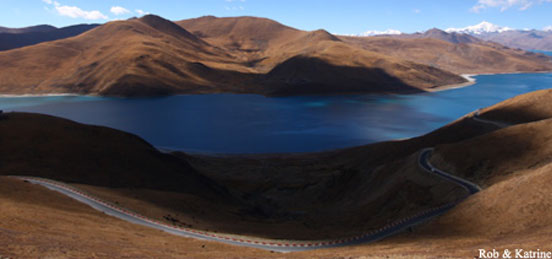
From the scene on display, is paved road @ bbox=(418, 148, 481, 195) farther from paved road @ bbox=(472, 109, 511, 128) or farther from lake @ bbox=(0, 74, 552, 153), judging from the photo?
lake @ bbox=(0, 74, 552, 153)

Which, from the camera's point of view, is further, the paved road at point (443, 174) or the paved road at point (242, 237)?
the paved road at point (443, 174)

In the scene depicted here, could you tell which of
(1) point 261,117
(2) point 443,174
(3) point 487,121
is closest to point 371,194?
(2) point 443,174

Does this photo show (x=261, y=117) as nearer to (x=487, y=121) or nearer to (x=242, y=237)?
(x=487, y=121)

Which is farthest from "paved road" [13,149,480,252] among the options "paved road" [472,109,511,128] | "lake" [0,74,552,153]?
"lake" [0,74,552,153]

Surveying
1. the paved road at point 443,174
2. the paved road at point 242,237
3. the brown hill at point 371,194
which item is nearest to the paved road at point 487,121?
the brown hill at point 371,194

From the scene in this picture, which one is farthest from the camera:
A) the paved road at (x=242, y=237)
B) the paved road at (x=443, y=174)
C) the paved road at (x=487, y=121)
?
the paved road at (x=487, y=121)

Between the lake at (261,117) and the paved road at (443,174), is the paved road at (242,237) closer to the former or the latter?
the paved road at (443,174)

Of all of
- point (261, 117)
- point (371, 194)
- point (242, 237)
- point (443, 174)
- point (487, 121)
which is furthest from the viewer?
point (261, 117)
